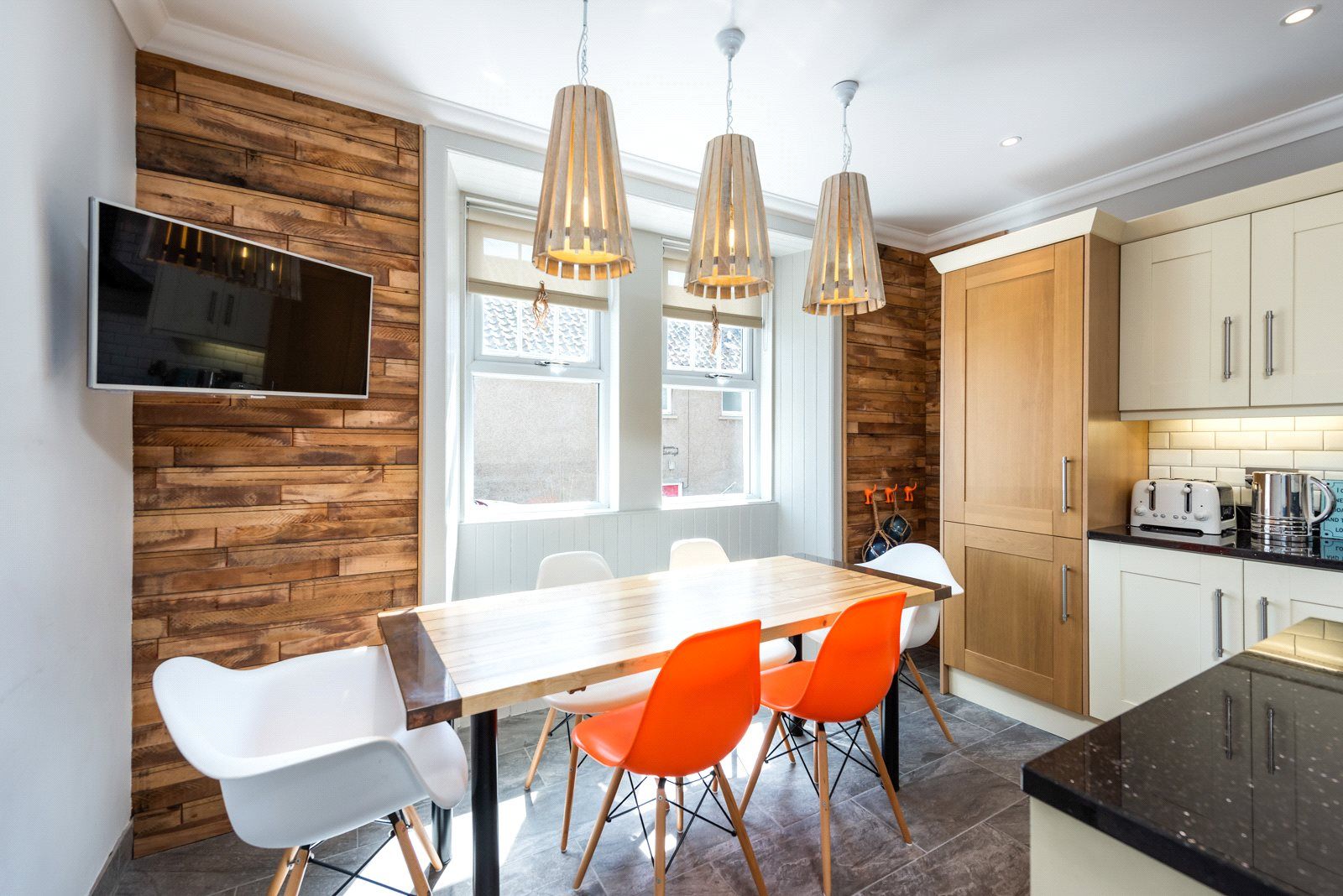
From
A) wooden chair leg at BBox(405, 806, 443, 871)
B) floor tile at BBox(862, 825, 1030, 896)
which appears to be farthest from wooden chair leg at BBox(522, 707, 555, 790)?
floor tile at BBox(862, 825, 1030, 896)

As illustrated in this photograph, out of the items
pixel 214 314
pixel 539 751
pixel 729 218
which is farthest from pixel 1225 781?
pixel 214 314

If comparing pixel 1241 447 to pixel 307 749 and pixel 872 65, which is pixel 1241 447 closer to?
pixel 872 65

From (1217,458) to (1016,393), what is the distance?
35.1 inches

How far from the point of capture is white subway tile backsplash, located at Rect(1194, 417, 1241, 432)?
2.68 meters

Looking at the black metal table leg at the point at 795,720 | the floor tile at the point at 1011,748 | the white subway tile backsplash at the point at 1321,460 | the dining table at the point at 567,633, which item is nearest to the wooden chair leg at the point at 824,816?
the dining table at the point at 567,633

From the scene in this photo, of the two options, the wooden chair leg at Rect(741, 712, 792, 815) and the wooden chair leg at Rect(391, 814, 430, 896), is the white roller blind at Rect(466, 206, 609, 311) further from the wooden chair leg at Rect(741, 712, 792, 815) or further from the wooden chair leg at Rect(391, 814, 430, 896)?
the wooden chair leg at Rect(391, 814, 430, 896)

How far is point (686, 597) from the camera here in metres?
2.09

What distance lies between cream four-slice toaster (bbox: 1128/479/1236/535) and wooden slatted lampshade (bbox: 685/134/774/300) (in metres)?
2.14

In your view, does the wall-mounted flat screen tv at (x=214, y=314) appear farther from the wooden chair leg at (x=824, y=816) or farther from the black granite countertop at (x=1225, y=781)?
the black granite countertop at (x=1225, y=781)

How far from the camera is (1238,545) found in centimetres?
237

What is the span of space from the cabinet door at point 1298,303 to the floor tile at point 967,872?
1.98 m

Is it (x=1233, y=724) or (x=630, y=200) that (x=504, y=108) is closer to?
(x=630, y=200)

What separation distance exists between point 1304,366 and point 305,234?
3.80 m

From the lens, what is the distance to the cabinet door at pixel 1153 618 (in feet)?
7.54
